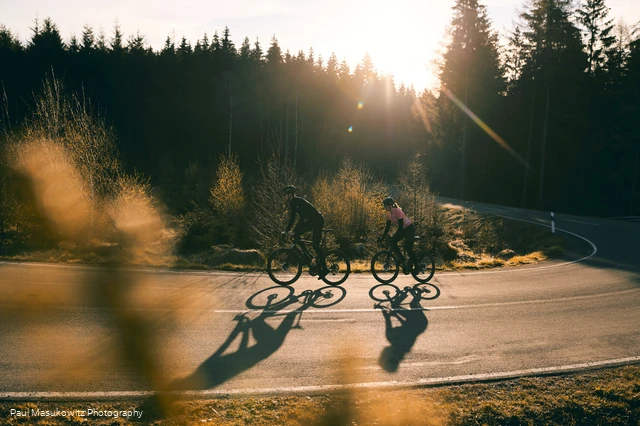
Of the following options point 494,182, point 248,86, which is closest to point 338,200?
point 494,182

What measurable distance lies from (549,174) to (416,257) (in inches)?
1398

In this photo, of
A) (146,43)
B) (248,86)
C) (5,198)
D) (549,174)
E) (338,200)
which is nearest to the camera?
(5,198)

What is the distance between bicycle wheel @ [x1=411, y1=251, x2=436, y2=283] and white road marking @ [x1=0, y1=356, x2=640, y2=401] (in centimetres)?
521

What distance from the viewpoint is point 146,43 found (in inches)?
2437

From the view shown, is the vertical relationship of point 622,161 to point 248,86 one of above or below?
below

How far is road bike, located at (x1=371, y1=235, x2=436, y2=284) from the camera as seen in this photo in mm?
11141

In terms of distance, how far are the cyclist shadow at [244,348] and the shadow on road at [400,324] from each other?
64.0 inches

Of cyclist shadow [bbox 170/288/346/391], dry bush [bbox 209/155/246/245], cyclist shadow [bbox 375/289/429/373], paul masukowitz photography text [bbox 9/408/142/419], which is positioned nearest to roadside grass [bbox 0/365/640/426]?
paul masukowitz photography text [bbox 9/408/142/419]

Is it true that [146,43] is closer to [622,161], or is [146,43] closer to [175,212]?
[175,212]

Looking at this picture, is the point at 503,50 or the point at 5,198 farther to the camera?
the point at 503,50

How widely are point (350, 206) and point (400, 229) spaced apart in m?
11.8

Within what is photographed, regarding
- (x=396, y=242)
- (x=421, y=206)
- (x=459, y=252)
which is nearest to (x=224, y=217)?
(x=421, y=206)

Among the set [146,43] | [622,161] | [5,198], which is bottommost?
[5,198]

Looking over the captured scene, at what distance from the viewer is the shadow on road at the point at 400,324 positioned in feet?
20.9
